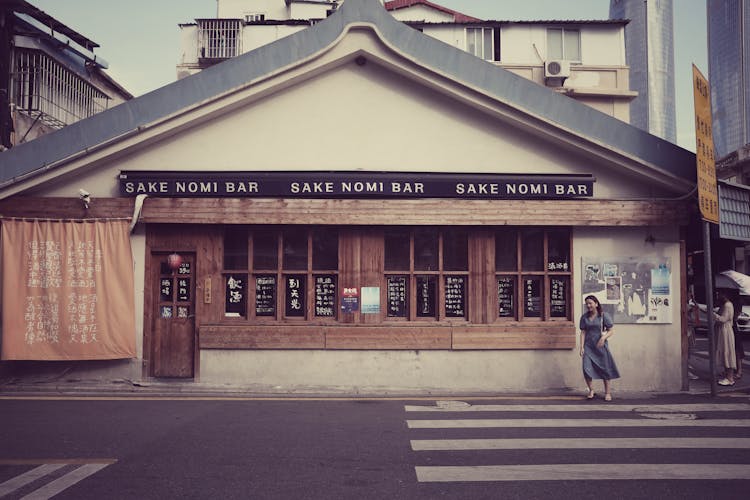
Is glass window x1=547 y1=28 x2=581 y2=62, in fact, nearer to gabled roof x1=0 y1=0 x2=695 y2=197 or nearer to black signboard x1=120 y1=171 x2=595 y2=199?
gabled roof x1=0 y1=0 x2=695 y2=197

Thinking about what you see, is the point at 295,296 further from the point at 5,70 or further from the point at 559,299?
the point at 5,70

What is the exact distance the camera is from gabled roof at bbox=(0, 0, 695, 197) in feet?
35.5

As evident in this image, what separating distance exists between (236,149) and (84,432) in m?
5.76

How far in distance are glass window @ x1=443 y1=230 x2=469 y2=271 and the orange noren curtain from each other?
5.89 meters

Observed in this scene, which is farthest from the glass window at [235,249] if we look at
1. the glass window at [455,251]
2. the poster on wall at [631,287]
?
the poster on wall at [631,287]

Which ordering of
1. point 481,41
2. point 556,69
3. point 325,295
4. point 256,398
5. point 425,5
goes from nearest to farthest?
point 256,398
point 325,295
point 556,69
point 481,41
point 425,5

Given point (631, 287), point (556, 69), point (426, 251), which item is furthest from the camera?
point (556, 69)

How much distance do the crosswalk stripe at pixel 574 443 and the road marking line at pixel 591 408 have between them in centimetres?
183

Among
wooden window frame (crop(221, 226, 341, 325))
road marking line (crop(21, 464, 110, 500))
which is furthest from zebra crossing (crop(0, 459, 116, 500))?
wooden window frame (crop(221, 226, 341, 325))

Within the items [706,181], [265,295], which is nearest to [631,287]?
[706,181]

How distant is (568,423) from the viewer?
8125mm

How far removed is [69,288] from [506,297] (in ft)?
26.7

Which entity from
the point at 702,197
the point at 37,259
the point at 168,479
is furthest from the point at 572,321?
the point at 37,259

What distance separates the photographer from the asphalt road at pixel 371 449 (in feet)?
18.1
